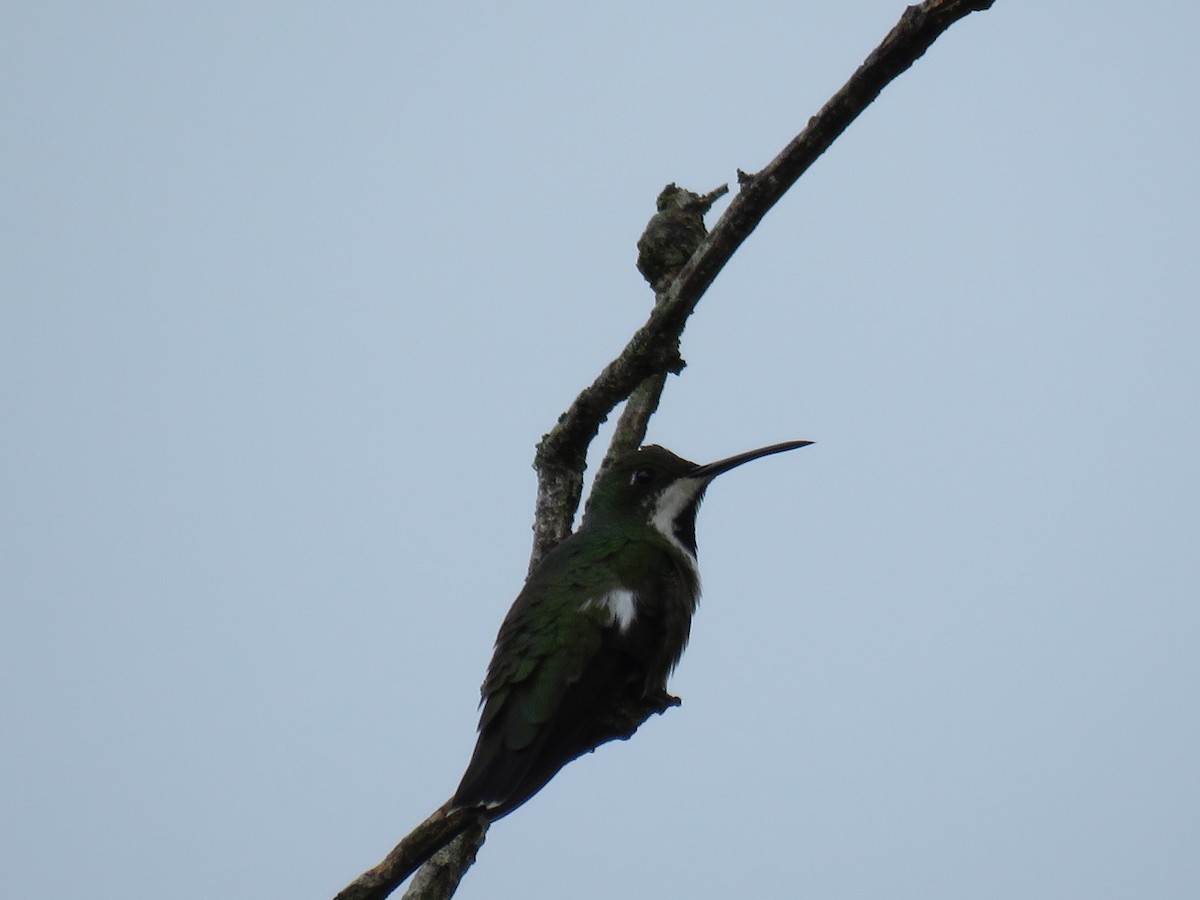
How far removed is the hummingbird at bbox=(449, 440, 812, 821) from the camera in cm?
612

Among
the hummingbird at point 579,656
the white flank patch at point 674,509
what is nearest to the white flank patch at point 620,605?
the hummingbird at point 579,656

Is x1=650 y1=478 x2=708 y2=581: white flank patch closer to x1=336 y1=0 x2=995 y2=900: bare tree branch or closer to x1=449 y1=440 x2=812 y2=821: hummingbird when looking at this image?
x1=449 y1=440 x2=812 y2=821: hummingbird

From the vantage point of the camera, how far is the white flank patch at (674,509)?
7871mm

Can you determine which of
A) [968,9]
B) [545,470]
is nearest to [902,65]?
[968,9]

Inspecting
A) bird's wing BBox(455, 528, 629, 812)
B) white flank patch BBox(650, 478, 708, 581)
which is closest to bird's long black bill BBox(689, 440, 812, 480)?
white flank patch BBox(650, 478, 708, 581)

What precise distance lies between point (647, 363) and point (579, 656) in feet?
5.01

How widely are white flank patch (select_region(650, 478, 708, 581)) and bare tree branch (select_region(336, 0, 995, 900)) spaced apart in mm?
494

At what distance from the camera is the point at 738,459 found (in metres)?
8.11

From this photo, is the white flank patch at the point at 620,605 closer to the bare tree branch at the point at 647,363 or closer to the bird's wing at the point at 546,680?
the bird's wing at the point at 546,680

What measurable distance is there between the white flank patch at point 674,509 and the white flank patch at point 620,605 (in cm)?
101

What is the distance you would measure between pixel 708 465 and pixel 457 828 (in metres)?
3.59

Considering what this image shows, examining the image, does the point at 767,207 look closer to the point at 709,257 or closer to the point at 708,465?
the point at 709,257

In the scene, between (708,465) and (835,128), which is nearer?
(835,128)

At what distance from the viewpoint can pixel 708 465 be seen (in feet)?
26.8
